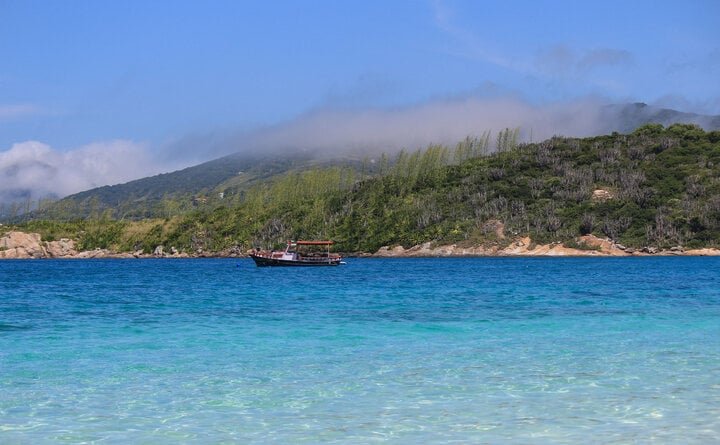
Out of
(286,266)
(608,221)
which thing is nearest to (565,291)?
(286,266)

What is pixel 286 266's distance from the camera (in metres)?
142

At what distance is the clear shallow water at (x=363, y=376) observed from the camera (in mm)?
14891

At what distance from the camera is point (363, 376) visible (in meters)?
20.6

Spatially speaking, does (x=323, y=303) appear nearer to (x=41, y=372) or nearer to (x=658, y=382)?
(x=41, y=372)

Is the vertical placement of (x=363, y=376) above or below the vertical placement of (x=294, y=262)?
below

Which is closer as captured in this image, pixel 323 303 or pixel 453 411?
pixel 453 411

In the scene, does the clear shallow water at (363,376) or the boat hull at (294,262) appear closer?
the clear shallow water at (363,376)

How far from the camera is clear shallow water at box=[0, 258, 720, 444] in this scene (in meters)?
14.9

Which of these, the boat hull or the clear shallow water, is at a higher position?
the boat hull

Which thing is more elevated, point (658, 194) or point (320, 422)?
point (658, 194)

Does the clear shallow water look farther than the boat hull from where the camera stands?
No

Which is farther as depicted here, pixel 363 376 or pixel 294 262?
pixel 294 262

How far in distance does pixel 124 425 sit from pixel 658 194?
7889 inches

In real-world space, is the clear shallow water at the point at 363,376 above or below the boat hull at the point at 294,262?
below
